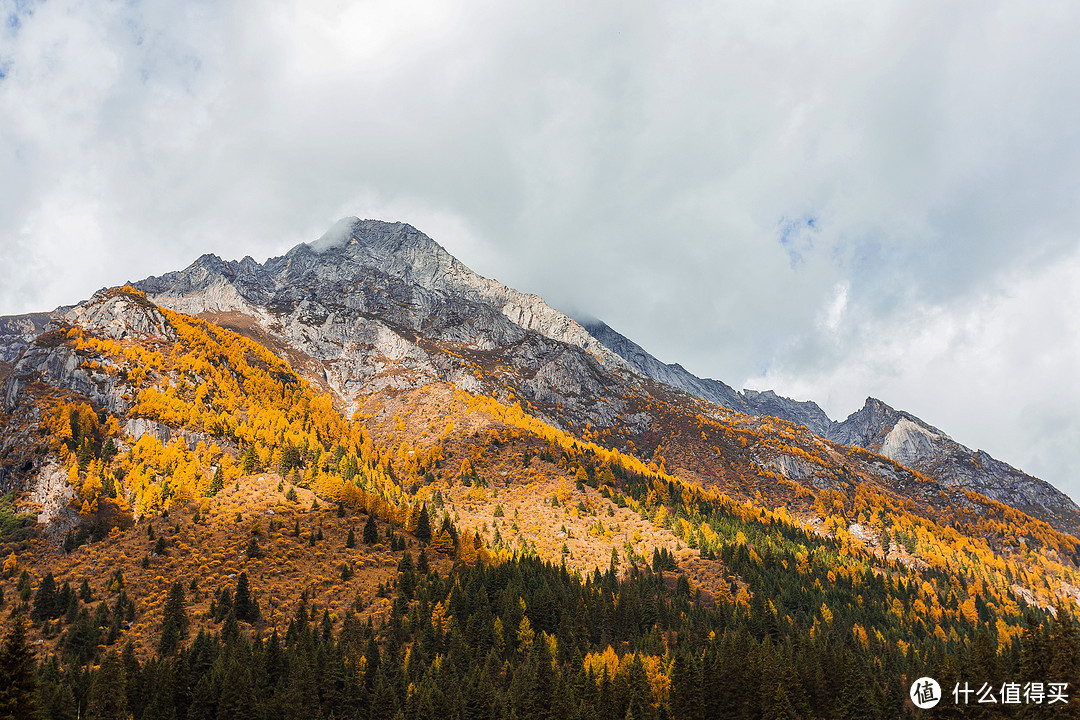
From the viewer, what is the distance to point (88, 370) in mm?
167000

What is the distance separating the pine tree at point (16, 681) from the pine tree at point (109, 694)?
87.8 ft

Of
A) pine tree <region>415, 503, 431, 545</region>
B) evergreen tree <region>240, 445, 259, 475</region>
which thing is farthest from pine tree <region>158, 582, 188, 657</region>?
evergreen tree <region>240, 445, 259, 475</region>

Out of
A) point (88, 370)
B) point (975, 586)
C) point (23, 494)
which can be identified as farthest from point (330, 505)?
point (975, 586)

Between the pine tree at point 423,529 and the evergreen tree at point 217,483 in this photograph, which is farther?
the evergreen tree at point 217,483

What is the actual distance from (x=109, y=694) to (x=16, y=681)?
98.6ft

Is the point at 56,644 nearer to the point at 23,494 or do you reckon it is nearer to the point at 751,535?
the point at 23,494

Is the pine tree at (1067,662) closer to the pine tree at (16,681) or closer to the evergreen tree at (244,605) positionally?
the pine tree at (16,681)

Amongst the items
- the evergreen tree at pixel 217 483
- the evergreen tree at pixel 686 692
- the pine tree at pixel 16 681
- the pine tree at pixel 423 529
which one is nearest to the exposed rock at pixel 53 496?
the evergreen tree at pixel 217 483

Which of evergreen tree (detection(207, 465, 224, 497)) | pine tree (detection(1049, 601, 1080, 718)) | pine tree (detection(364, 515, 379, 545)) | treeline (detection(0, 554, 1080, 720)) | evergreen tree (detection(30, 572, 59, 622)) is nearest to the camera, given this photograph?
pine tree (detection(1049, 601, 1080, 718))

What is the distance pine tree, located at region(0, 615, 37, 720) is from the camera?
121ft

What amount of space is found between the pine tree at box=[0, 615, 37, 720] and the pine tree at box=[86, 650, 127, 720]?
2675cm

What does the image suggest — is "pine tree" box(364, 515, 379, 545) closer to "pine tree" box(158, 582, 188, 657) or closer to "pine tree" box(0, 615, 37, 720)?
"pine tree" box(158, 582, 188, 657)

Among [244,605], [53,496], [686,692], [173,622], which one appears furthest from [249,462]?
[686,692]

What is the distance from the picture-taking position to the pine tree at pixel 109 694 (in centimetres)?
5922
